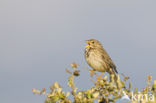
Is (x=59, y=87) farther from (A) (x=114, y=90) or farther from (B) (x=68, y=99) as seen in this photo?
(A) (x=114, y=90)

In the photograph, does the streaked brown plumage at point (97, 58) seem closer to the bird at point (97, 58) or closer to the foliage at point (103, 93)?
the bird at point (97, 58)

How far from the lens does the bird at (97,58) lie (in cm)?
1202

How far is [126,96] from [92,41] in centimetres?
745

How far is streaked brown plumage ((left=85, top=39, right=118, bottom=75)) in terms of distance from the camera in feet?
39.4

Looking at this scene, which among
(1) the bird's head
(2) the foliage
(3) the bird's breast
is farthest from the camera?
(1) the bird's head

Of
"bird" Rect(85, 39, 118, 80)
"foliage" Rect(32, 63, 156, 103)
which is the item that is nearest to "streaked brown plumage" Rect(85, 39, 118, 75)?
"bird" Rect(85, 39, 118, 80)

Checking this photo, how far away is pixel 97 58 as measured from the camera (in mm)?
12172

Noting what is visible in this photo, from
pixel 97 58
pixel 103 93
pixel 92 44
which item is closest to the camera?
pixel 103 93

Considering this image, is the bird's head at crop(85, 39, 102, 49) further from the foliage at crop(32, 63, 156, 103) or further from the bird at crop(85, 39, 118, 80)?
the foliage at crop(32, 63, 156, 103)

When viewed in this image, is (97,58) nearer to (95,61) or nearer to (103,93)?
(95,61)

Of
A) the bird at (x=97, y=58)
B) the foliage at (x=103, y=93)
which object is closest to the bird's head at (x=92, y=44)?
the bird at (x=97, y=58)

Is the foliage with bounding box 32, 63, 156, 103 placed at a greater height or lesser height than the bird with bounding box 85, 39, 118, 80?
lesser

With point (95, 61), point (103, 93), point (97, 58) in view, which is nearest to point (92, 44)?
point (97, 58)

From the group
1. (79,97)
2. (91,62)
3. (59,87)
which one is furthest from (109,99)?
(91,62)
